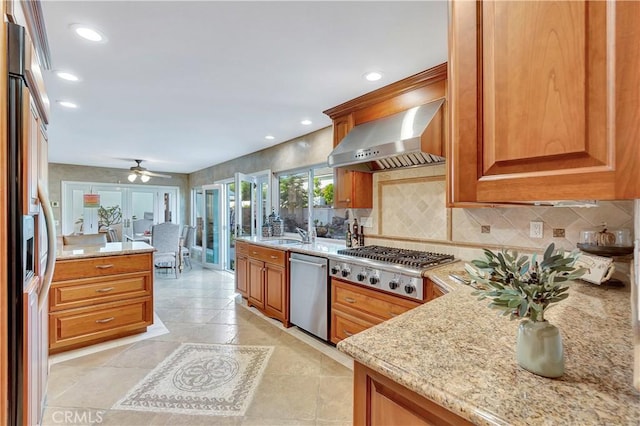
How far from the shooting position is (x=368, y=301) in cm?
246

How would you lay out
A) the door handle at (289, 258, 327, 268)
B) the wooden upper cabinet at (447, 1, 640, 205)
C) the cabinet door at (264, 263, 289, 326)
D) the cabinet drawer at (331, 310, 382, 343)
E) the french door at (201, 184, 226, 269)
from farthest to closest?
the french door at (201, 184, 226, 269), the cabinet door at (264, 263, 289, 326), the door handle at (289, 258, 327, 268), the cabinet drawer at (331, 310, 382, 343), the wooden upper cabinet at (447, 1, 640, 205)

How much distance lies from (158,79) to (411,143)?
7.17 feet

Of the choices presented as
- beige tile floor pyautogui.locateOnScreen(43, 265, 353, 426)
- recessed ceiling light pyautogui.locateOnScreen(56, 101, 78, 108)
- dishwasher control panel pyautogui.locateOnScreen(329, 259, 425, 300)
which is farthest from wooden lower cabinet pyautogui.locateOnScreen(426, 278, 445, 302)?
recessed ceiling light pyautogui.locateOnScreen(56, 101, 78, 108)

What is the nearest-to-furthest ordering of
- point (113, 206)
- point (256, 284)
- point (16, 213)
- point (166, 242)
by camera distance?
point (16, 213) < point (256, 284) < point (166, 242) < point (113, 206)

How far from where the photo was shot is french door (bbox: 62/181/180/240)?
7.11 meters

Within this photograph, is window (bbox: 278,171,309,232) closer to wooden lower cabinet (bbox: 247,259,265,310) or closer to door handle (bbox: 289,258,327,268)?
wooden lower cabinet (bbox: 247,259,265,310)

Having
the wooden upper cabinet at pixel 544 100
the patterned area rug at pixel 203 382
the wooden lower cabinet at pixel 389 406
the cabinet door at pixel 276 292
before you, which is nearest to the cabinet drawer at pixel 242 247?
the cabinet door at pixel 276 292

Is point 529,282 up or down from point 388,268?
up

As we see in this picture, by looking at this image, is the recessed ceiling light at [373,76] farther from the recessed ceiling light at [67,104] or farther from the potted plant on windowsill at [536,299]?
the recessed ceiling light at [67,104]

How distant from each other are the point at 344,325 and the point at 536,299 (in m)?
2.13

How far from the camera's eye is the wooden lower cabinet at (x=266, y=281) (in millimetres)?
3289

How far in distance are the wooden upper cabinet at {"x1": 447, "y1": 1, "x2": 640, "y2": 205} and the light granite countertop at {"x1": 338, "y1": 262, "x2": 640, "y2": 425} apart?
0.44 m

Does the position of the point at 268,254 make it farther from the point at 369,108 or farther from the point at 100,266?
the point at 369,108

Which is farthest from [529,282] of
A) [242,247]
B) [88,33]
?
[242,247]
